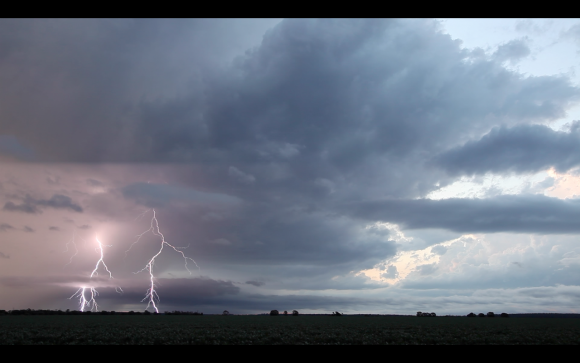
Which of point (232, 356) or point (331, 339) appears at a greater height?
point (232, 356)

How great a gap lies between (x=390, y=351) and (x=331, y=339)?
71.2 feet

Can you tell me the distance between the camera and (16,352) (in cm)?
1742
